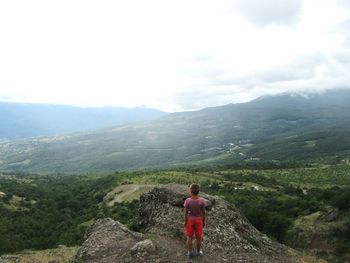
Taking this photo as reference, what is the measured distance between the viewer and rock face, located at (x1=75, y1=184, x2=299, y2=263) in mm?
18953

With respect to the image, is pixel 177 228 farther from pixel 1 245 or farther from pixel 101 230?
pixel 1 245

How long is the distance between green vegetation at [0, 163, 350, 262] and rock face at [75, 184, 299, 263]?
2.49 meters

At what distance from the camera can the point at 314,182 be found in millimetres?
120125

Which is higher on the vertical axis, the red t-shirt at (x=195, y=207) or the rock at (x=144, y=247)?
the red t-shirt at (x=195, y=207)

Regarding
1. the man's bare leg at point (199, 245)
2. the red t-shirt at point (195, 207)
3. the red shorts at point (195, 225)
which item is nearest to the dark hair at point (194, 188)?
the red t-shirt at point (195, 207)

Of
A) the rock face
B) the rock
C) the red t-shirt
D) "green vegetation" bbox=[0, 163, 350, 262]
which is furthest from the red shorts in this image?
"green vegetation" bbox=[0, 163, 350, 262]

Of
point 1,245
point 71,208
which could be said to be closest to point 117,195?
point 71,208

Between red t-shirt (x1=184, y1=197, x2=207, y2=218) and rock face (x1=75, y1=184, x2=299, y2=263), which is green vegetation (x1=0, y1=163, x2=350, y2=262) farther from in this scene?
red t-shirt (x1=184, y1=197, x2=207, y2=218)

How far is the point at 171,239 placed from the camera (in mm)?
21094

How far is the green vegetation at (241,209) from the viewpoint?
4500 centimetres

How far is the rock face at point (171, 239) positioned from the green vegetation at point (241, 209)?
2493mm

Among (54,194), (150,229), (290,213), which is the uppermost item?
(150,229)

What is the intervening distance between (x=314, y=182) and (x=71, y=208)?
62328 millimetres

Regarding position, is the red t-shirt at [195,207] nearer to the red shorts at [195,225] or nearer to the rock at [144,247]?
the red shorts at [195,225]
